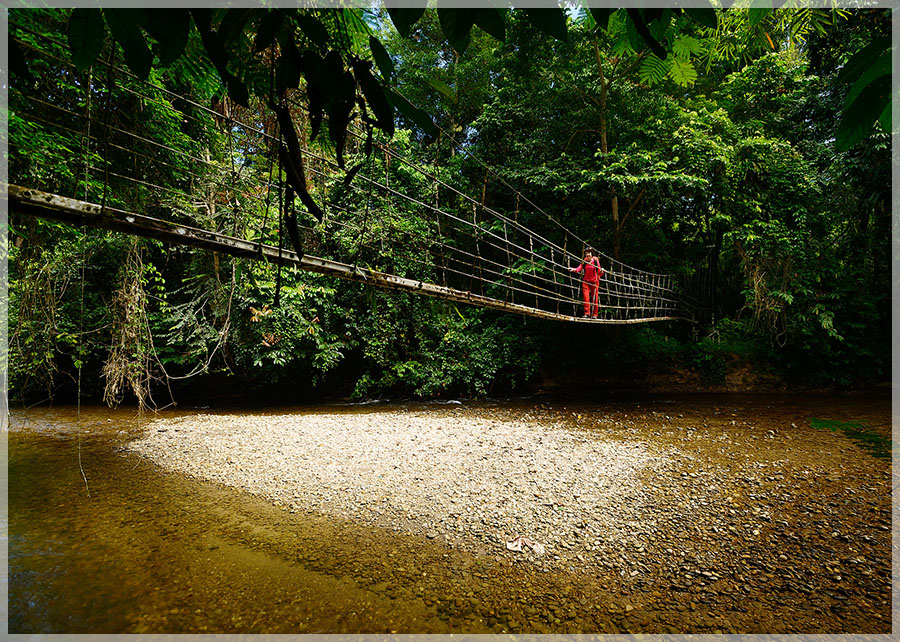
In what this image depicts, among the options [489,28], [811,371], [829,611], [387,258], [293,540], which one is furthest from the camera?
[811,371]

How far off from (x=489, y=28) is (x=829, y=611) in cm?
239

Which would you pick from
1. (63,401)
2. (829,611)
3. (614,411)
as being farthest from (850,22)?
(63,401)

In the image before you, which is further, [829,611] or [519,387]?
[519,387]

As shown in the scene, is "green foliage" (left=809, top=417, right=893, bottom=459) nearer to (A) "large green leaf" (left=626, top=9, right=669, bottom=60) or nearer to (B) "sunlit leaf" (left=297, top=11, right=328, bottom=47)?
(A) "large green leaf" (left=626, top=9, right=669, bottom=60)

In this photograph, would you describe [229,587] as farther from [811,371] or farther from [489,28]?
[811,371]

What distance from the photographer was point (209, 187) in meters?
3.95

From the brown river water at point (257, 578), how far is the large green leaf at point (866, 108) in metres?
1.79

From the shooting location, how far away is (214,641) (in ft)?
4.84

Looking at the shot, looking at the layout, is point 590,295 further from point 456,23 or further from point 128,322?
point 128,322

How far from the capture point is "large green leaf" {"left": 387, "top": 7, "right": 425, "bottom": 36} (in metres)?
0.46

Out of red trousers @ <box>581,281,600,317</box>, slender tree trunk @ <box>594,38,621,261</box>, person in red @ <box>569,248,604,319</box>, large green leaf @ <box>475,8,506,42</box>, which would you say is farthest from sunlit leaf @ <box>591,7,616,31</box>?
slender tree trunk @ <box>594,38,621,261</box>

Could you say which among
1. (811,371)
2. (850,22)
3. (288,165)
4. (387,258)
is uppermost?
(850,22)

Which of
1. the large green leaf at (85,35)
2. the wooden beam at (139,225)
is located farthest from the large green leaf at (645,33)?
the wooden beam at (139,225)

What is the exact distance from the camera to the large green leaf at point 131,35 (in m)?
0.42
